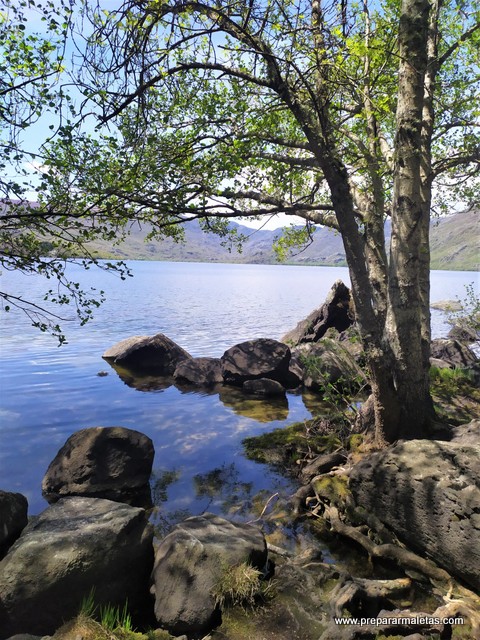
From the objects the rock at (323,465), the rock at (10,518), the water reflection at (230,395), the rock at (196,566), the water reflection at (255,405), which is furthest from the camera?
the water reflection at (230,395)

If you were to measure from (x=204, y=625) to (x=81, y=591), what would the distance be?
2.09 metres

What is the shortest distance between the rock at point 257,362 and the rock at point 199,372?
29.6 inches

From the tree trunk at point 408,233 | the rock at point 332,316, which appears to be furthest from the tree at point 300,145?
the rock at point 332,316

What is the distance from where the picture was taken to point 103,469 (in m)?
13.0

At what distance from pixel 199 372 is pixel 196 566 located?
65.3ft

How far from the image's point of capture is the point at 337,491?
11.2 m

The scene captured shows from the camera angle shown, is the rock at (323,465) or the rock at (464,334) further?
the rock at (464,334)

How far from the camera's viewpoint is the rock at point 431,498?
24.4 ft

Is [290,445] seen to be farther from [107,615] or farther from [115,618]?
[107,615]

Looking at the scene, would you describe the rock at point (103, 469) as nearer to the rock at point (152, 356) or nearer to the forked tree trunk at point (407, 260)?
the forked tree trunk at point (407, 260)

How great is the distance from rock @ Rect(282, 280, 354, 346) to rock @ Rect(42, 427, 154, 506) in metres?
24.5

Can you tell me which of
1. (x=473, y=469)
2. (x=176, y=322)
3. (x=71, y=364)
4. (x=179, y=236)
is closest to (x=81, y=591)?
(x=473, y=469)

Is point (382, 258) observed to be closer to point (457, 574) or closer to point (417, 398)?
point (417, 398)

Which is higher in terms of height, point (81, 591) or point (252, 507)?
point (81, 591)
